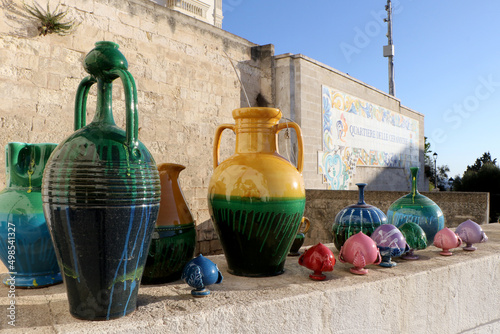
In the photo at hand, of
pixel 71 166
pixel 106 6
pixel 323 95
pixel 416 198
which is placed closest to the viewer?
pixel 71 166

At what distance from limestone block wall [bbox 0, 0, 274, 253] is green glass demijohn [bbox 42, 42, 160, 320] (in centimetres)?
347

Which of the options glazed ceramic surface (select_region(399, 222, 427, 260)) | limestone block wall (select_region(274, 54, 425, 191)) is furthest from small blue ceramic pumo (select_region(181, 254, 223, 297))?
limestone block wall (select_region(274, 54, 425, 191))

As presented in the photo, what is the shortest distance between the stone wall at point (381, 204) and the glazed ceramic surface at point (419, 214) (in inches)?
96.9

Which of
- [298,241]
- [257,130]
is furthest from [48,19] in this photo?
[298,241]

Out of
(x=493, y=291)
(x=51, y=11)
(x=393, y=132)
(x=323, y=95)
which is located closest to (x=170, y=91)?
(x=51, y=11)

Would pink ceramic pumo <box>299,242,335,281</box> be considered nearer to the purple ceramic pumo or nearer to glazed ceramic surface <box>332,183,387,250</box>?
glazed ceramic surface <box>332,183,387,250</box>

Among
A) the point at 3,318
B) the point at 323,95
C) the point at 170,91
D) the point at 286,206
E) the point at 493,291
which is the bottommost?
the point at 493,291

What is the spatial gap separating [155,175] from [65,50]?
409 cm

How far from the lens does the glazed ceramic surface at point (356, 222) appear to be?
183 cm

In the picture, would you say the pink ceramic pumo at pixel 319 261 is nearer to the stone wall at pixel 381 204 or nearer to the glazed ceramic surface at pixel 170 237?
the glazed ceramic surface at pixel 170 237

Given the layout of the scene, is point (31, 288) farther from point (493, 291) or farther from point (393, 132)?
point (393, 132)

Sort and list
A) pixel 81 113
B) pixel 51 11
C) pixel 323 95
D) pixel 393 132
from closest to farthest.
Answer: pixel 81 113
pixel 51 11
pixel 323 95
pixel 393 132

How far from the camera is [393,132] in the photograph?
35.2 ft

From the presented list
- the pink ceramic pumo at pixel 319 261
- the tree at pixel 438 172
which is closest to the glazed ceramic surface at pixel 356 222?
the pink ceramic pumo at pixel 319 261
